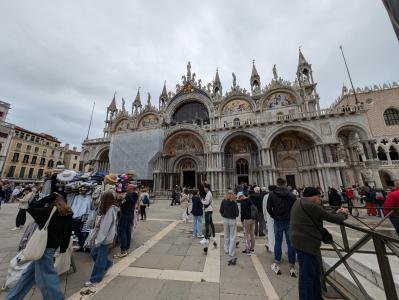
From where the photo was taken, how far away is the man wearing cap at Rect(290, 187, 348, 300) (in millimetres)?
2279

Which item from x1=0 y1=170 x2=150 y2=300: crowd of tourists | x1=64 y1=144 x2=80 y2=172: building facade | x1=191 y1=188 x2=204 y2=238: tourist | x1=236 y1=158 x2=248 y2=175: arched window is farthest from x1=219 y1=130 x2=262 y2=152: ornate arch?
x1=64 y1=144 x2=80 y2=172: building facade

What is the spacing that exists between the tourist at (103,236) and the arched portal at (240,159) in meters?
18.1

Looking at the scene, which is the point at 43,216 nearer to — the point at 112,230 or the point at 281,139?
the point at 112,230

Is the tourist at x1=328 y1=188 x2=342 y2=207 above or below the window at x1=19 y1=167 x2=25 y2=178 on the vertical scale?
below

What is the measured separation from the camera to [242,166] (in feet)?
69.6

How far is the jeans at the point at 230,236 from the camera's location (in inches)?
163

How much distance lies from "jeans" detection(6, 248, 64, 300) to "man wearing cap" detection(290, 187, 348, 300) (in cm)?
341

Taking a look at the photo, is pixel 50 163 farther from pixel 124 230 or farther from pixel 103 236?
pixel 103 236

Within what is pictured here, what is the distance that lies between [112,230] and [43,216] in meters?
1.15

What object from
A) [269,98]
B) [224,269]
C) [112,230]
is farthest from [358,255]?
[269,98]

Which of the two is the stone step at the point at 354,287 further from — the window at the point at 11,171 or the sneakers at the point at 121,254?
the window at the point at 11,171

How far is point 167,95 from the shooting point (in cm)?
2911

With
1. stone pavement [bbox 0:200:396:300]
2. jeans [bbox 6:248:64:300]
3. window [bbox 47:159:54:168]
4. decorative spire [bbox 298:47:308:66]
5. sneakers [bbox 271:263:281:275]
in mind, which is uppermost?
decorative spire [bbox 298:47:308:66]

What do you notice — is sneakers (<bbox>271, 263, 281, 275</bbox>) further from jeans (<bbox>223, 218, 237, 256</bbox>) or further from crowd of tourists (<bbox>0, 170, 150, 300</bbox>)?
crowd of tourists (<bbox>0, 170, 150, 300</bbox>)
